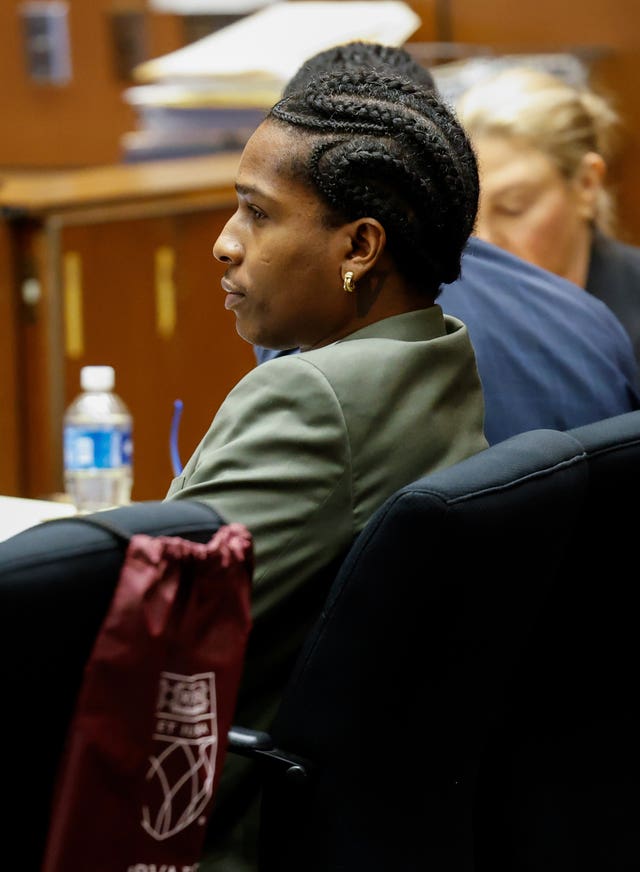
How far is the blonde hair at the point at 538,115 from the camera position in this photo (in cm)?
240

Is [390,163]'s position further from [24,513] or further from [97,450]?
[97,450]

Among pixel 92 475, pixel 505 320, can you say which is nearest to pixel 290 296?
pixel 505 320

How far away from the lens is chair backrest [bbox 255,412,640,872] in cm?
105

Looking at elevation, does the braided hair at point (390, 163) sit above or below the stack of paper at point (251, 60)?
below

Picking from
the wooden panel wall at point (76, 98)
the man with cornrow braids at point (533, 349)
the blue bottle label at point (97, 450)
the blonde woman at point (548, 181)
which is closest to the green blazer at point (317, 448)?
the man with cornrow braids at point (533, 349)

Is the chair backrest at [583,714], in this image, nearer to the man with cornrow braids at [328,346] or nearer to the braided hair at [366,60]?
the man with cornrow braids at [328,346]

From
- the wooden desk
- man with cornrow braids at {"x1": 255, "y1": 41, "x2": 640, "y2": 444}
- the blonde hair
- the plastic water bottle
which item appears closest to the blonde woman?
the blonde hair

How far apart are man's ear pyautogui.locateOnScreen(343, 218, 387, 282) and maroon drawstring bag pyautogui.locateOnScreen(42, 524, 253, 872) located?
43 centimetres

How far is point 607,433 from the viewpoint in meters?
1.30

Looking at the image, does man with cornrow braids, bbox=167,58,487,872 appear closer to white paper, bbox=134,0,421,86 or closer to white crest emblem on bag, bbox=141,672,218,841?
white crest emblem on bag, bbox=141,672,218,841

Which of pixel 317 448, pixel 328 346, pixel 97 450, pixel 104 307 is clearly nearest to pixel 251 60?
pixel 104 307

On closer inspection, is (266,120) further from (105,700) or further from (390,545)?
(105,700)

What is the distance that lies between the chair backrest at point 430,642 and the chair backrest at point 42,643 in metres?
0.25

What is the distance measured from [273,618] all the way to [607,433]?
0.38 meters
